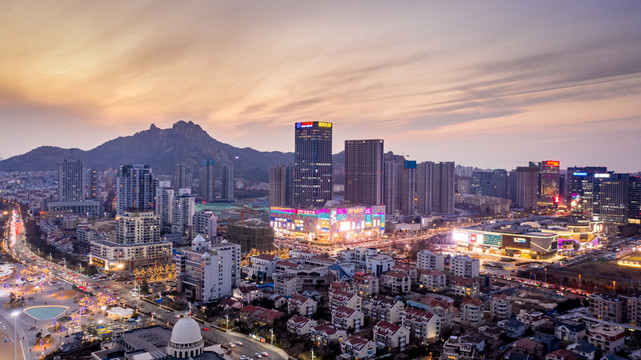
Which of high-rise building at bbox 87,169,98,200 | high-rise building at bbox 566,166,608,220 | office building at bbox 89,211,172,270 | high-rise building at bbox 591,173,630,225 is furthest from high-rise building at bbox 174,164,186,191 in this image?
high-rise building at bbox 591,173,630,225

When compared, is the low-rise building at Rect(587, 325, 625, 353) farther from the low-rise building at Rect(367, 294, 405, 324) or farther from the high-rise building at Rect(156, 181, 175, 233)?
the high-rise building at Rect(156, 181, 175, 233)

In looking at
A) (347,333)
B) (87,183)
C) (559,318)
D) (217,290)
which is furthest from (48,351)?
(87,183)

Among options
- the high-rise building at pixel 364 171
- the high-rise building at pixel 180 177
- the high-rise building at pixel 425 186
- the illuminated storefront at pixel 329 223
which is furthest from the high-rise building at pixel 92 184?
the high-rise building at pixel 425 186

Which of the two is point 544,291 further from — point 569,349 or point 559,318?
point 569,349

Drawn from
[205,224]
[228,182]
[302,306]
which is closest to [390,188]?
[205,224]

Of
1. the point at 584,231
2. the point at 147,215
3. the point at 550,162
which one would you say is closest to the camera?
the point at 147,215

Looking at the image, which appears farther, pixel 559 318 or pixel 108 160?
pixel 108 160
